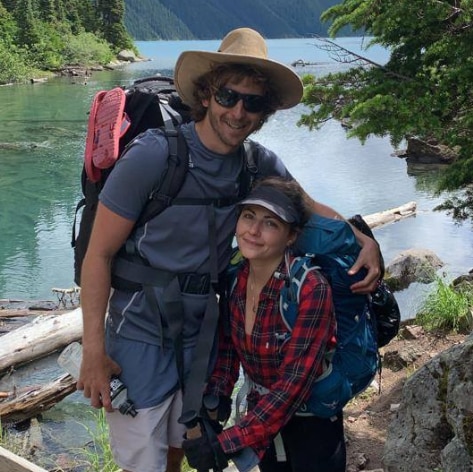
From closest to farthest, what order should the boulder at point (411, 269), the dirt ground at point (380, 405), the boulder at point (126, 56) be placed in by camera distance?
the dirt ground at point (380, 405) < the boulder at point (411, 269) < the boulder at point (126, 56)

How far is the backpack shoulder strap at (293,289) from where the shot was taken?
7.10 feet

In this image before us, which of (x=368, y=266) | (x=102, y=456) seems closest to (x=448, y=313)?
(x=102, y=456)

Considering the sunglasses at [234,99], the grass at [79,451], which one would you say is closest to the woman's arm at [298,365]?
the sunglasses at [234,99]

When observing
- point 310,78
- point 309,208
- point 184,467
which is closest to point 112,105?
point 309,208

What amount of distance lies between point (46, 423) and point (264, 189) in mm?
4549

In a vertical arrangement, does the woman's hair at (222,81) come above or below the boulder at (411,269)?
above

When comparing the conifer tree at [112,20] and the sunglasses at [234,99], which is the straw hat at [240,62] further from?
the conifer tree at [112,20]

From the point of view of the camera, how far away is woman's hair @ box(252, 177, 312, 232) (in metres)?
2.30

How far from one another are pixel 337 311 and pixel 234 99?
810mm

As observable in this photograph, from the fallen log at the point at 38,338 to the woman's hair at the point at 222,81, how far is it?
5.14 metres

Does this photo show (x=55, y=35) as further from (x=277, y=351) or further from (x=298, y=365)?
(x=298, y=365)

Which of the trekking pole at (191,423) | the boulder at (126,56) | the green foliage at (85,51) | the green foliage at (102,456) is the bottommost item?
the boulder at (126,56)

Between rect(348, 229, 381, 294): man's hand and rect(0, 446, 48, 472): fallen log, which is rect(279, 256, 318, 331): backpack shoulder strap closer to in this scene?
rect(348, 229, 381, 294): man's hand

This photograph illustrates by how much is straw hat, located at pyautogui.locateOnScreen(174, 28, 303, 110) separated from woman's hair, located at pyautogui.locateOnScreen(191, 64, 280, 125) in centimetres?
2
